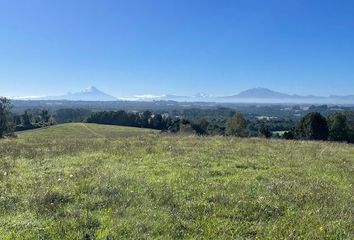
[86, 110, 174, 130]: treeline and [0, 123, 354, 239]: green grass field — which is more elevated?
[0, 123, 354, 239]: green grass field

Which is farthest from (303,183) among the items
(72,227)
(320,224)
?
(72,227)

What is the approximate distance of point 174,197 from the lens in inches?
402

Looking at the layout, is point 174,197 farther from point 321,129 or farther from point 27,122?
point 27,122

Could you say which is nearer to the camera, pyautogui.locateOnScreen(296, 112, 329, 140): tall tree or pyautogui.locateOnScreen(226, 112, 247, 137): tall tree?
pyautogui.locateOnScreen(296, 112, 329, 140): tall tree

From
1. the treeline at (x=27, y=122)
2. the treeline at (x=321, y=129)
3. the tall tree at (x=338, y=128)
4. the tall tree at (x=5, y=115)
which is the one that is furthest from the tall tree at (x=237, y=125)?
the treeline at (x=27, y=122)

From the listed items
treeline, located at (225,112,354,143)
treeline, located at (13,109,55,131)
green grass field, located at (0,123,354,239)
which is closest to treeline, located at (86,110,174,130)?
treeline, located at (13,109,55,131)

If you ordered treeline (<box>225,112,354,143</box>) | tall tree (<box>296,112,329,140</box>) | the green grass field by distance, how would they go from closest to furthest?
the green grass field < tall tree (<box>296,112,329,140</box>) < treeline (<box>225,112,354,143</box>)

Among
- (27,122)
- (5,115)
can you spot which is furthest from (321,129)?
(27,122)

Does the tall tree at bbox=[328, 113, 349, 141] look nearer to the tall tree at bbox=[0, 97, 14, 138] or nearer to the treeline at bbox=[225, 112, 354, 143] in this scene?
the treeline at bbox=[225, 112, 354, 143]

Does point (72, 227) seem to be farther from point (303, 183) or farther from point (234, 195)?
point (303, 183)

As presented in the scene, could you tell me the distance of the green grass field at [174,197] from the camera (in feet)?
26.2

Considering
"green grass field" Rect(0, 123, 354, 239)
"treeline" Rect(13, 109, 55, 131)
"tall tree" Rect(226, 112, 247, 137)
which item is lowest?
"treeline" Rect(13, 109, 55, 131)

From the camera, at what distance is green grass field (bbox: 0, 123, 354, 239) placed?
800cm

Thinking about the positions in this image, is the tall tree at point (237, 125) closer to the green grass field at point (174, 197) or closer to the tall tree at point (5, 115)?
the tall tree at point (5, 115)
